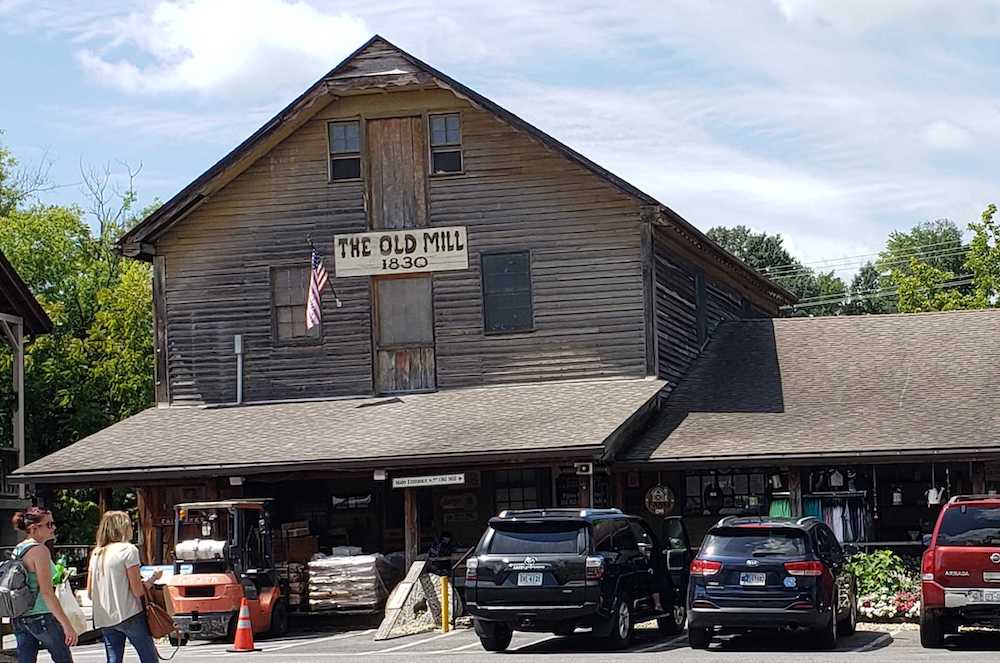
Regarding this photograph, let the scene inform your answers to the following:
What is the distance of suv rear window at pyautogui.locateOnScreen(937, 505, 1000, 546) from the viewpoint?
18516 mm

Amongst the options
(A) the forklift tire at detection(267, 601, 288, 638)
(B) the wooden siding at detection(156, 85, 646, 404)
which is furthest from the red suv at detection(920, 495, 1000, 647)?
(B) the wooden siding at detection(156, 85, 646, 404)

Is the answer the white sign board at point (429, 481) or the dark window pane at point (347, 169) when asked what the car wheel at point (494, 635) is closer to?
the white sign board at point (429, 481)

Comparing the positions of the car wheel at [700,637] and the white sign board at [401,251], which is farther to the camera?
the white sign board at [401,251]

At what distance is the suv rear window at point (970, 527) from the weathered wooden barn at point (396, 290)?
9663mm

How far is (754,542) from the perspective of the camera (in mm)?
19297

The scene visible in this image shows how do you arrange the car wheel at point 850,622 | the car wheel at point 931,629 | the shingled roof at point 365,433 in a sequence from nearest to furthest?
the car wheel at point 931,629 < the car wheel at point 850,622 < the shingled roof at point 365,433

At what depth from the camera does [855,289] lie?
269ft

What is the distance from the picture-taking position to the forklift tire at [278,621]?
958 inches

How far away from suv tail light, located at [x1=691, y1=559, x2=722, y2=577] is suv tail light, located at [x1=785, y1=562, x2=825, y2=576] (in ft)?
2.70

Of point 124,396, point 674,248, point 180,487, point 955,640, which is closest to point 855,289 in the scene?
point 124,396

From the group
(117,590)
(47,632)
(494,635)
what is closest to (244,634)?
(494,635)

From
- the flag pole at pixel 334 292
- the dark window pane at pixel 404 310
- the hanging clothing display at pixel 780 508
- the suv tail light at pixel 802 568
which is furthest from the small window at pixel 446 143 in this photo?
the suv tail light at pixel 802 568

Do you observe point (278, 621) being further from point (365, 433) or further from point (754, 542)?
point (754, 542)

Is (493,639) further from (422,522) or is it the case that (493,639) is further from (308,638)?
(422,522)
